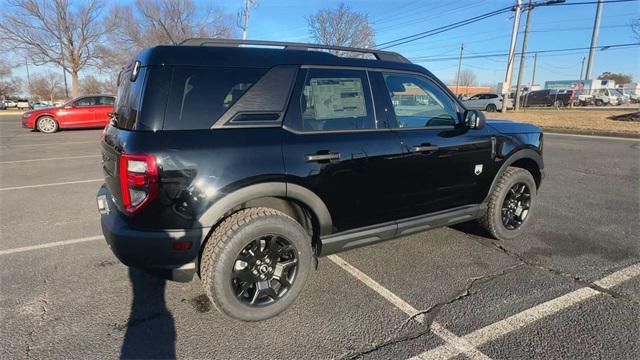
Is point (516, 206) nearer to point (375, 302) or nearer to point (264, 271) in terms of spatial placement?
point (375, 302)

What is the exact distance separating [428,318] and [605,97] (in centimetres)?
5239

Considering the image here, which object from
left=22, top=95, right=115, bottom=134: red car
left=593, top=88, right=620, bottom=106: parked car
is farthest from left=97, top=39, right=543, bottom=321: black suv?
left=593, top=88, right=620, bottom=106: parked car

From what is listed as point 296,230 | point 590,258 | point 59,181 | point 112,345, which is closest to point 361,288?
point 296,230

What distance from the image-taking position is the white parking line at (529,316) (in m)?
2.51

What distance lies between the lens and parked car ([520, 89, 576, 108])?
40.5 meters

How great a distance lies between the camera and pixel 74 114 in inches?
601

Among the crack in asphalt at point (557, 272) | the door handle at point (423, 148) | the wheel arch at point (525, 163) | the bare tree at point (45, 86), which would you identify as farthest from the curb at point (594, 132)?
the bare tree at point (45, 86)

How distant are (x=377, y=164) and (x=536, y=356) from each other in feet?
5.54

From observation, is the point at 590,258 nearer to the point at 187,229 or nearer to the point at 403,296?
the point at 403,296

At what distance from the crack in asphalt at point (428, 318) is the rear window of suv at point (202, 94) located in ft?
5.92

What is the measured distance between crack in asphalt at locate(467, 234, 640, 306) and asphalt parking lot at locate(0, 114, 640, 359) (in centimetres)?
2

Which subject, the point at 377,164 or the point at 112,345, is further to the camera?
the point at 377,164

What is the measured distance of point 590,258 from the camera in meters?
3.82

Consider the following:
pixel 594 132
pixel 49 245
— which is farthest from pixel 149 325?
pixel 594 132
